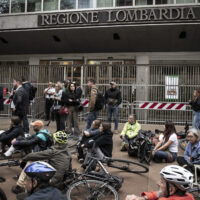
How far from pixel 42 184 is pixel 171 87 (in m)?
9.40

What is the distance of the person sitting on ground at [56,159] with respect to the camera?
160 inches

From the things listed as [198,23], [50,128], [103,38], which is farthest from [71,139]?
[198,23]

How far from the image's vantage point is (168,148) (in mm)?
6160

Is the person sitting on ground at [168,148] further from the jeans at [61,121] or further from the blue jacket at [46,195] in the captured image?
the blue jacket at [46,195]

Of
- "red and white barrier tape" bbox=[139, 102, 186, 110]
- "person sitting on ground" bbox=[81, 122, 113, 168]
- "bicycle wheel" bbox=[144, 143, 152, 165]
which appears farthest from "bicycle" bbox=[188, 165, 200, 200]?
"red and white barrier tape" bbox=[139, 102, 186, 110]

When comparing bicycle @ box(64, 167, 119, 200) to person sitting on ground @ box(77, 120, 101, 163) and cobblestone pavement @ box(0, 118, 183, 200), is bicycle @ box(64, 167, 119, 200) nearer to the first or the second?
cobblestone pavement @ box(0, 118, 183, 200)

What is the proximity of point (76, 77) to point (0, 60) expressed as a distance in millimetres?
7019

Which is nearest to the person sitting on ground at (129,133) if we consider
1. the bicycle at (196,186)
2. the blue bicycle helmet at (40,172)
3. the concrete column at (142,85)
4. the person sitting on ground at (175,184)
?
the bicycle at (196,186)

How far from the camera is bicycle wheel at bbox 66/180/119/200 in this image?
375cm

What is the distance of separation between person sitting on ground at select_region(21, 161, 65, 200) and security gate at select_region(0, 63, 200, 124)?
859 cm

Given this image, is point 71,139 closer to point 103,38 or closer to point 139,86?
point 139,86

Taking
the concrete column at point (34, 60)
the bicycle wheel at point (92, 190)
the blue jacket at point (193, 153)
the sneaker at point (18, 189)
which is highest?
the concrete column at point (34, 60)

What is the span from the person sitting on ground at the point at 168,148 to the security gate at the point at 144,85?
454cm

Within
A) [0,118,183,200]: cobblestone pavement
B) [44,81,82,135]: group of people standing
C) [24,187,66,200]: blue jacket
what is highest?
[44,81,82,135]: group of people standing
